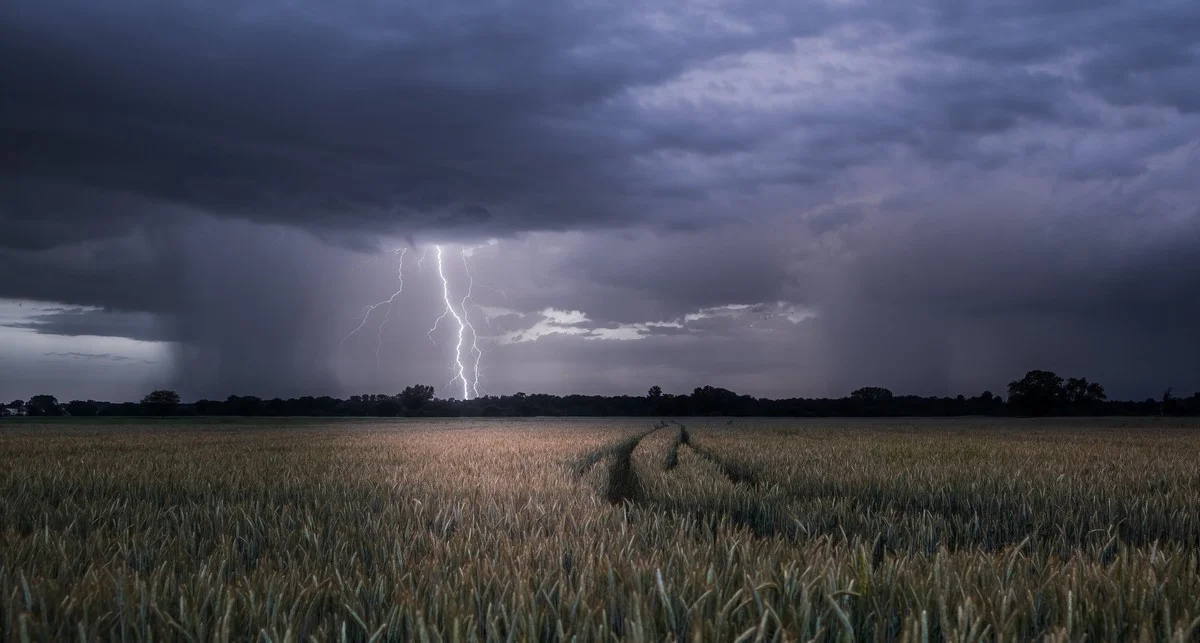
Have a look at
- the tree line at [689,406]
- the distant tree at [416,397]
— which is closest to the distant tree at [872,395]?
the tree line at [689,406]

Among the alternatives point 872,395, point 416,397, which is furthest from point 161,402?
point 872,395

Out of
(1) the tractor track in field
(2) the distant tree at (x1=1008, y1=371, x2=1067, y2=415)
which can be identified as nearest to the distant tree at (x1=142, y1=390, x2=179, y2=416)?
(1) the tractor track in field

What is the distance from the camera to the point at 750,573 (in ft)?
9.08

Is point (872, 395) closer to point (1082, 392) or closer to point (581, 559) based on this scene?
point (1082, 392)

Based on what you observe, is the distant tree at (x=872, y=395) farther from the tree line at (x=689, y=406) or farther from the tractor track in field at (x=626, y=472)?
the tractor track in field at (x=626, y=472)

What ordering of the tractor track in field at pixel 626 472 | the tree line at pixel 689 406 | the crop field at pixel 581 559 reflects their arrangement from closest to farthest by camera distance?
the crop field at pixel 581 559, the tractor track in field at pixel 626 472, the tree line at pixel 689 406

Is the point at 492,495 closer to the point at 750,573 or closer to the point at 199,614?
the point at 750,573

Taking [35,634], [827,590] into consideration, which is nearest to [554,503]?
[827,590]

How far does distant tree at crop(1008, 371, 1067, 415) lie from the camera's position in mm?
88438

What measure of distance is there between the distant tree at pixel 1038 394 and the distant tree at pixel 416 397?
79.0m

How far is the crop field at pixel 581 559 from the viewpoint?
2.06 metres

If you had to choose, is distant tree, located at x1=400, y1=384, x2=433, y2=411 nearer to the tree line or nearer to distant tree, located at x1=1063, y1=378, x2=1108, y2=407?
the tree line

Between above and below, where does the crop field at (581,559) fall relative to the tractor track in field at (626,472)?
above

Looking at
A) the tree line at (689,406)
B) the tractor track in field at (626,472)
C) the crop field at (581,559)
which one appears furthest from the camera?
the tree line at (689,406)
